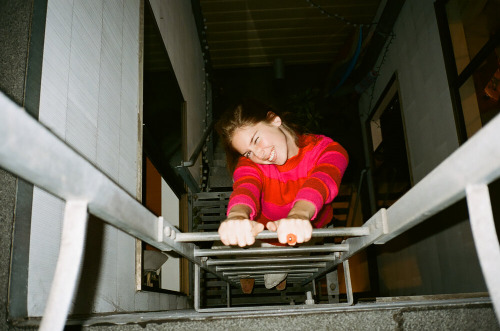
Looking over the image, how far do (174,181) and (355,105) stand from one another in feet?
15.9

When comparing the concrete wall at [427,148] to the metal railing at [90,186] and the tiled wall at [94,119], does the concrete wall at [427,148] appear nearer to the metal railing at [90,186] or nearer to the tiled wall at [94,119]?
the tiled wall at [94,119]

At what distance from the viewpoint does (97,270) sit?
1361 millimetres

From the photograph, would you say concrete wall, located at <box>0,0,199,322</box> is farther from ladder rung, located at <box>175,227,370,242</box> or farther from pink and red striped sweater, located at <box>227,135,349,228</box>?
pink and red striped sweater, located at <box>227,135,349,228</box>

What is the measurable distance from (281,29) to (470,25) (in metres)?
3.26

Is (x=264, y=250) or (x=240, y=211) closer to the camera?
(x=264, y=250)

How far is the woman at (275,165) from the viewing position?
A: 4.92 ft

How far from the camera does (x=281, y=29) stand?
603 centimetres

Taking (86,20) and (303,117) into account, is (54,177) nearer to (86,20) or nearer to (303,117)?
(86,20)

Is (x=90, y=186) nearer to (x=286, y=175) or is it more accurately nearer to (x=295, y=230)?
(x=295, y=230)

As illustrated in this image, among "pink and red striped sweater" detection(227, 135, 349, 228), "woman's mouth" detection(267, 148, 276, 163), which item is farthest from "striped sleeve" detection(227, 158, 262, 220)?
"woman's mouth" detection(267, 148, 276, 163)

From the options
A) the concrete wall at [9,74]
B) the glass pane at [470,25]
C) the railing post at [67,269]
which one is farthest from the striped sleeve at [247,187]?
the glass pane at [470,25]

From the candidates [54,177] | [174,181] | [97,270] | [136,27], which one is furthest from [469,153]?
[174,181]

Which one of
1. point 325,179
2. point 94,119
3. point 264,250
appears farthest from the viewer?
point 325,179

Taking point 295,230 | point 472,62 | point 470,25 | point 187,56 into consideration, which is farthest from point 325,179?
point 187,56
